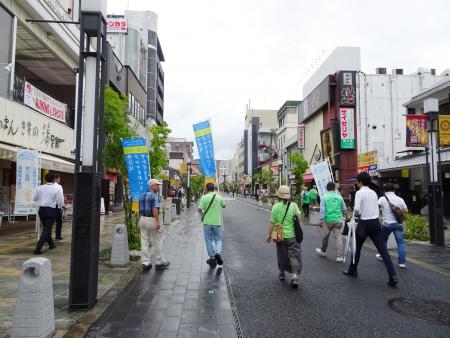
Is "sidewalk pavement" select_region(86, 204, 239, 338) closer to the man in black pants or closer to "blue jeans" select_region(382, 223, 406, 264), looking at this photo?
the man in black pants

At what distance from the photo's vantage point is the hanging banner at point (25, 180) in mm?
9883

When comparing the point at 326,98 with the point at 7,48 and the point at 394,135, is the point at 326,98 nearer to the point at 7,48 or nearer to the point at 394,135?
the point at 394,135

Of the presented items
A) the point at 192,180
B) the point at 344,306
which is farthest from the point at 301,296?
the point at 192,180

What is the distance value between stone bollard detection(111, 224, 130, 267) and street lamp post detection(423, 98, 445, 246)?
901cm

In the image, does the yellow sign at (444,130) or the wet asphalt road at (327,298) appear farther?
the yellow sign at (444,130)

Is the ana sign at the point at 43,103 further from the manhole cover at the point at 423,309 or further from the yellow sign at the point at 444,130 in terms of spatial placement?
the yellow sign at the point at 444,130

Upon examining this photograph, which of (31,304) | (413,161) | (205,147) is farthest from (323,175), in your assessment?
(413,161)

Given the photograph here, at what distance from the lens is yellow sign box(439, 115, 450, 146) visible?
12.8 metres

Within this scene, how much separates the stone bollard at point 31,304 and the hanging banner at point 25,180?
23.4 ft

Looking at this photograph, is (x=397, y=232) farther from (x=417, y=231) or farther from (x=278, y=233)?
(x=417, y=231)

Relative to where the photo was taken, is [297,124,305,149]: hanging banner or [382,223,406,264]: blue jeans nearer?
[382,223,406,264]: blue jeans

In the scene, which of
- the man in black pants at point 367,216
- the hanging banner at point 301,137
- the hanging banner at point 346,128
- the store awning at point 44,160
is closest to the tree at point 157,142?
the store awning at point 44,160

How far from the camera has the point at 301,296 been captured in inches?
219

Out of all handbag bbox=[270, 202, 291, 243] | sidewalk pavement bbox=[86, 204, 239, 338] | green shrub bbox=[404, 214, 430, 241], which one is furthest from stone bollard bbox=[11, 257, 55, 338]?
green shrub bbox=[404, 214, 430, 241]
